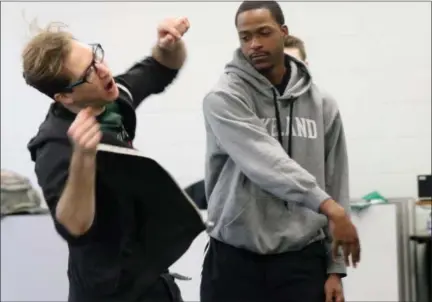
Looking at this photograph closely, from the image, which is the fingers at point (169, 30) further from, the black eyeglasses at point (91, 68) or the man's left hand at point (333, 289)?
the man's left hand at point (333, 289)

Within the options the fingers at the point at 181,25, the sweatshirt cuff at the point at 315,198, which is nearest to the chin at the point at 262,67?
the fingers at the point at 181,25

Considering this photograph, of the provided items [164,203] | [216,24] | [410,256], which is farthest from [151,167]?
[216,24]

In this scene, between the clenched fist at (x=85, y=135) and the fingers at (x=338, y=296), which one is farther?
the fingers at (x=338, y=296)

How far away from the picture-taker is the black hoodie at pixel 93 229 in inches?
56.0

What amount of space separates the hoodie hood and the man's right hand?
Answer: 369mm

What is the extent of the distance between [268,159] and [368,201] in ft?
6.74

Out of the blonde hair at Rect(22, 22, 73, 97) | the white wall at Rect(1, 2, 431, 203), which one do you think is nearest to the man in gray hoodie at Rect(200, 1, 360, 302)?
the blonde hair at Rect(22, 22, 73, 97)

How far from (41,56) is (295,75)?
750 millimetres

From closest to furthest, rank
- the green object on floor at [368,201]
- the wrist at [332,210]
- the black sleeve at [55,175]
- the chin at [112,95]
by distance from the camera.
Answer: the black sleeve at [55,175], the chin at [112,95], the wrist at [332,210], the green object on floor at [368,201]

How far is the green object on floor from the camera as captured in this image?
3520mm

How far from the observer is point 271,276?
1.80m

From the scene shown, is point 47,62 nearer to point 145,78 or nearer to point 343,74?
point 145,78

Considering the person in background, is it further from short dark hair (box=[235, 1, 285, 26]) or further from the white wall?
the white wall

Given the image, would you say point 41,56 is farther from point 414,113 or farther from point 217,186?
point 414,113
